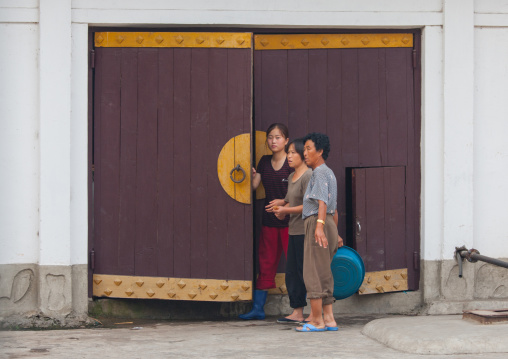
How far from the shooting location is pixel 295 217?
679 centimetres

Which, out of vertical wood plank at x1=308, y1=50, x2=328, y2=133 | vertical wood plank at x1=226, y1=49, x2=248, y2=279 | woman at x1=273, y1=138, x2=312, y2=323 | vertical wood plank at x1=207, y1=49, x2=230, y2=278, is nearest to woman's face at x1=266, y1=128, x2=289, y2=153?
woman at x1=273, y1=138, x2=312, y2=323

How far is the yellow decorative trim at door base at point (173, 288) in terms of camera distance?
7172mm

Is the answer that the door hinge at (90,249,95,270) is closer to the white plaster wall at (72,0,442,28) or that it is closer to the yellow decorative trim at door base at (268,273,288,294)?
the yellow decorative trim at door base at (268,273,288,294)

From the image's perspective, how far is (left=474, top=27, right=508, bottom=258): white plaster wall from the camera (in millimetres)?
7461

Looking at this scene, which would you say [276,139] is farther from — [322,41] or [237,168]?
[322,41]

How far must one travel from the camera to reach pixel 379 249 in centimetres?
748

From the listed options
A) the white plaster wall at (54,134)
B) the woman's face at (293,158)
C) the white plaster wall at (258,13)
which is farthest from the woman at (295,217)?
the white plaster wall at (54,134)

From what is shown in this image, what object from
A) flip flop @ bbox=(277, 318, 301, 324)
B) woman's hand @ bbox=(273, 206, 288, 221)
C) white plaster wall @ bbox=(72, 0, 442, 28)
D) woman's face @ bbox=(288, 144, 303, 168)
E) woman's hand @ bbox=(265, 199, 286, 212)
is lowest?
flip flop @ bbox=(277, 318, 301, 324)

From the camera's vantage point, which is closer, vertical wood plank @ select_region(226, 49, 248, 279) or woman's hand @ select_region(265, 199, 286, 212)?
woman's hand @ select_region(265, 199, 286, 212)

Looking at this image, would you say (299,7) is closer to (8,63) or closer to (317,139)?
(317,139)

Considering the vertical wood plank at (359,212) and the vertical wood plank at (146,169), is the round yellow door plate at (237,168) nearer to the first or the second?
the vertical wood plank at (146,169)

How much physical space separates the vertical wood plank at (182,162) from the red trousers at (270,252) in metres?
0.67

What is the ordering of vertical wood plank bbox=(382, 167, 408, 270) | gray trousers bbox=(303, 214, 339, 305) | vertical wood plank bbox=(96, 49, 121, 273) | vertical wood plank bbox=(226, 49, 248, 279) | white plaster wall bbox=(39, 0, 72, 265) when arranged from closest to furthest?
gray trousers bbox=(303, 214, 339, 305), white plaster wall bbox=(39, 0, 72, 265), vertical wood plank bbox=(226, 49, 248, 279), vertical wood plank bbox=(96, 49, 121, 273), vertical wood plank bbox=(382, 167, 408, 270)

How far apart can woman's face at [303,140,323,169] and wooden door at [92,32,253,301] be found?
757 millimetres
